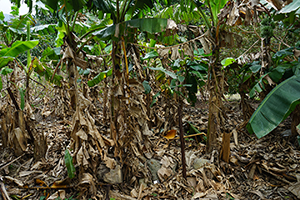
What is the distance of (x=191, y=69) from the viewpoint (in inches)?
139

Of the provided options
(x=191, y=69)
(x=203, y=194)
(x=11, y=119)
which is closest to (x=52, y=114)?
(x=11, y=119)

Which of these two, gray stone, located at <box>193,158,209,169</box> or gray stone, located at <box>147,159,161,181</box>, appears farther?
gray stone, located at <box>193,158,209,169</box>

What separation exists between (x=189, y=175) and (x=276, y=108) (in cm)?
179

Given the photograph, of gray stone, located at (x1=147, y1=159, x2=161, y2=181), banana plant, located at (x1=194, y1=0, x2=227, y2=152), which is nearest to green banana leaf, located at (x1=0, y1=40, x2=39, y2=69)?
banana plant, located at (x1=194, y1=0, x2=227, y2=152)

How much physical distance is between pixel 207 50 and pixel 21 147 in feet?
11.0

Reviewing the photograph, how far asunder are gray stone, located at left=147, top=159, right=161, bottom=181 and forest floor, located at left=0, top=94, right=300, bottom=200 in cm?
2

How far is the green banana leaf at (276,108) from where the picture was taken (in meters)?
2.05

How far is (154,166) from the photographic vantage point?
10.9 ft

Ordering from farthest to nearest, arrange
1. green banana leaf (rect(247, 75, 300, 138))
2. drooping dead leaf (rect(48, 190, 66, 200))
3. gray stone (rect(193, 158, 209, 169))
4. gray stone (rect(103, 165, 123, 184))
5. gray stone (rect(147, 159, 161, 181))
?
gray stone (rect(193, 158, 209, 169)), gray stone (rect(147, 159, 161, 181)), gray stone (rect(103, 165, 123, 184)), drooping dead leaf (rect(48, 190, 66, 200)), green banana leaf (rect(247, 75, 300, 138))

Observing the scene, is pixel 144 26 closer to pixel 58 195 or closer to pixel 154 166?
pixel 154 166

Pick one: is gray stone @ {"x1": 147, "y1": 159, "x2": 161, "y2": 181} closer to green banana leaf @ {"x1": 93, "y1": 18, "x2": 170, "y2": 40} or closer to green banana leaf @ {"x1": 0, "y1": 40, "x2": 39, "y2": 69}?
green banana leaf @ {"x1": 93, "y1": 18, "x2": 170, "y2": 40}

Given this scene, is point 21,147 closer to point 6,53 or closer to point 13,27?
point 6,53

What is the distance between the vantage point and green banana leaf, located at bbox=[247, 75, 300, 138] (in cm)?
205

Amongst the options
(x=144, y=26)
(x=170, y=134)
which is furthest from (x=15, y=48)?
(x=170, y=134)
